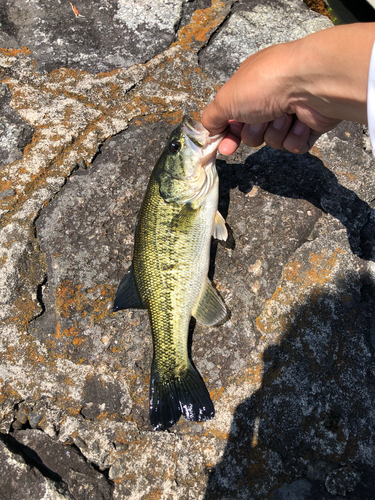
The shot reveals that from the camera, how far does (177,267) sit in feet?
8.51

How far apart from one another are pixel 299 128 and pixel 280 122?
15 cm

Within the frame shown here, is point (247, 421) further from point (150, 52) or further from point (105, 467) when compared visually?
point (150, 52)

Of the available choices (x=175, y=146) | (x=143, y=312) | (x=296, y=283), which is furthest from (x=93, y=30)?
(x=296, y=283)

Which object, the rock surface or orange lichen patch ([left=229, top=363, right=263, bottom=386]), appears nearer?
the rock surface

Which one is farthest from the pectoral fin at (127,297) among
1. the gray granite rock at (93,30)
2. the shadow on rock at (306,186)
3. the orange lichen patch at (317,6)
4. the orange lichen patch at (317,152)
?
the orange lichen patch at (317,6)

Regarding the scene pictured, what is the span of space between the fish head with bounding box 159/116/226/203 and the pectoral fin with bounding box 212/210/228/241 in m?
0.22

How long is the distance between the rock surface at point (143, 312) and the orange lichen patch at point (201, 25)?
0.21 feet

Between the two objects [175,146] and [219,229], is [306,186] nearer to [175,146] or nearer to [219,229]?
[219,229]

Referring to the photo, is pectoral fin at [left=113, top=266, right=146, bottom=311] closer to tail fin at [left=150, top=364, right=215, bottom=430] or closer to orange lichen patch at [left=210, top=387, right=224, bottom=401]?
tail fin at [left=150, top=364, right=215, bottom=430]

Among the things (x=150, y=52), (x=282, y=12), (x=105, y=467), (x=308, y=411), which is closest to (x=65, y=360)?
(x=105, y=467)

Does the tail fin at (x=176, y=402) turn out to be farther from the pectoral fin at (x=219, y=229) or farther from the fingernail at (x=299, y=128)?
the fingernail at (x=299, y=128)

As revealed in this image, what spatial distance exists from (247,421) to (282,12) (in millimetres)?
4311

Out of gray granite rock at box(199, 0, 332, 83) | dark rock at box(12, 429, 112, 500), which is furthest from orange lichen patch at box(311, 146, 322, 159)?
dark rock at box(12, 429, 112, 500)

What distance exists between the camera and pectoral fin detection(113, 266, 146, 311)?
2605 mm
